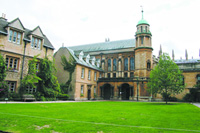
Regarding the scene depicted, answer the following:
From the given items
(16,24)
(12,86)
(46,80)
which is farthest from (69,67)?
(16,24)

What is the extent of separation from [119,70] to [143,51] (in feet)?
33.0

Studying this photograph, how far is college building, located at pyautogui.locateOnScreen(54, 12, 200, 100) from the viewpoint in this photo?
40531mm

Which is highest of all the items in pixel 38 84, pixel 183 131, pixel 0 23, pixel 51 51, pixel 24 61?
pixel 0 23

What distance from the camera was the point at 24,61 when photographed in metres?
28.4

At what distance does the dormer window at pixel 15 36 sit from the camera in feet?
87.8

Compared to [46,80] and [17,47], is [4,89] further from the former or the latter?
[46,80]

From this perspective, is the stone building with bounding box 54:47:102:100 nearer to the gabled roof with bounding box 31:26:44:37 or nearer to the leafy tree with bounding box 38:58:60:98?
the leafy tree with bounding box 38:58:60:98

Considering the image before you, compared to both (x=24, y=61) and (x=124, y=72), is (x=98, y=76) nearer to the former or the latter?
(x=124, y=72)

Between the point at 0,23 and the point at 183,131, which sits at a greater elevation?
the point at 0,23

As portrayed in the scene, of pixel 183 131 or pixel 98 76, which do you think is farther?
pixel 98 76

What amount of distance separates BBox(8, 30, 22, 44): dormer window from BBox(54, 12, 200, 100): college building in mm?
12914

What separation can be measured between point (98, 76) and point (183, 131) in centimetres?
4310

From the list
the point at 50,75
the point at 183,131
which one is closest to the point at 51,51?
the point at 50,75

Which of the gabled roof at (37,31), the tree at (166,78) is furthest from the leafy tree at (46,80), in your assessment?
the tree at (166,78)
